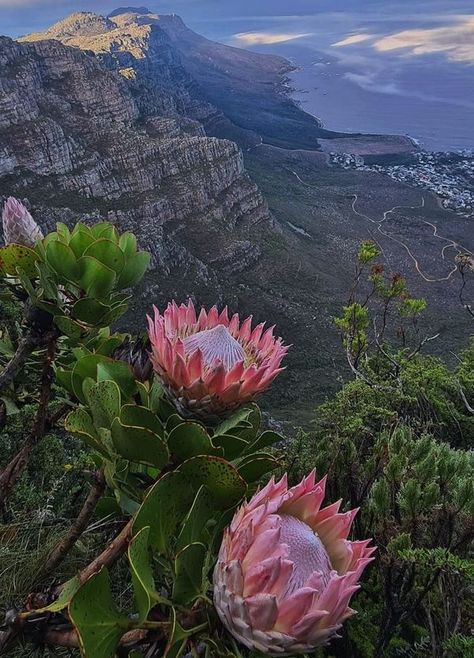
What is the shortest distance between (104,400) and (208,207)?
3702 cm

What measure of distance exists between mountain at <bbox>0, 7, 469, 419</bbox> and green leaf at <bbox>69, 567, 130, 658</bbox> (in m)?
21.0

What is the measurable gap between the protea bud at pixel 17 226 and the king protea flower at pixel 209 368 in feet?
1.82

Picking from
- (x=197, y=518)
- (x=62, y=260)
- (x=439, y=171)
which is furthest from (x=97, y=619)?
(x=439, y=171)

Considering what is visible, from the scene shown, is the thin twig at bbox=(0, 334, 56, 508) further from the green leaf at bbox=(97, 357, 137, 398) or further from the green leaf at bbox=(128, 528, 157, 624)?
the green leaf at bbox=(128, 528, 157, 624)

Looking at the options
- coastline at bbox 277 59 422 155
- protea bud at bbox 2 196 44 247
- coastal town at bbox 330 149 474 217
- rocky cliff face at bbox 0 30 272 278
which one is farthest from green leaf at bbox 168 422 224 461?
coastline at bbox 277 59 422 155

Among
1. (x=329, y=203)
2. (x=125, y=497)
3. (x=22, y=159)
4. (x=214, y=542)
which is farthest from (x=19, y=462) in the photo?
(x=329, y=203)

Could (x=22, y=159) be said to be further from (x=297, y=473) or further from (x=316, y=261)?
(x=297, y=473)

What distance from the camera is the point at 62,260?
119cm

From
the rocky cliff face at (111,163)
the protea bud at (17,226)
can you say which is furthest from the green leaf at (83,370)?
the rocky cliff face at (111,163)

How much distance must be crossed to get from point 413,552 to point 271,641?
687 millimetres

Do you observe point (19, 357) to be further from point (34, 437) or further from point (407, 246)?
point (407, 246)

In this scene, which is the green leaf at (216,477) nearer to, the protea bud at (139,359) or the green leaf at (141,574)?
the green leaf at (141,574)

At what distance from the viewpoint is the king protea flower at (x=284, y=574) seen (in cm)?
75

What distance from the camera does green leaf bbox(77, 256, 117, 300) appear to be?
46.9 inches
